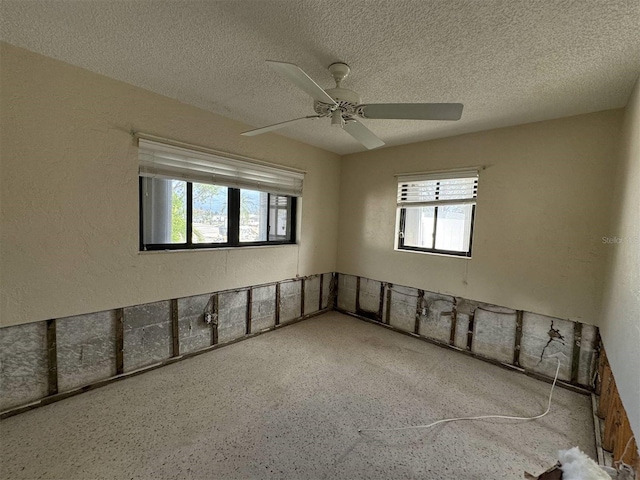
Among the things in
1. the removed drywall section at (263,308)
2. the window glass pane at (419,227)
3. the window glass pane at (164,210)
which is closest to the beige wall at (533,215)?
the window glass pane at (419,227)

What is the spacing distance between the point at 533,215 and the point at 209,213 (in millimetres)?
3277

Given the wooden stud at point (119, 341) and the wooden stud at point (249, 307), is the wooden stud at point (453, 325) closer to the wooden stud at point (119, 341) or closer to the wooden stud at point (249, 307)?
the wooden stud at point (249, 307)

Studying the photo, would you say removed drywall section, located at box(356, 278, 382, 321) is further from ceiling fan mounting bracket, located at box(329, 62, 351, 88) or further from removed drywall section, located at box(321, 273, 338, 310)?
ceiling fan mounting bracket, located at box(329, 62, 351, 88)

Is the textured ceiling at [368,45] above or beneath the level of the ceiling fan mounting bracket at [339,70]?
above

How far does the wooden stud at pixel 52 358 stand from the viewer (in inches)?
77.6

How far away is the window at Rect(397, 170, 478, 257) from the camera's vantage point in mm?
3092

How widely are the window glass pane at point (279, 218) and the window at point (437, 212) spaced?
1.51m

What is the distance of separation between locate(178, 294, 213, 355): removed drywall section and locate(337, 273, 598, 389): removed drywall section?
7.27ft

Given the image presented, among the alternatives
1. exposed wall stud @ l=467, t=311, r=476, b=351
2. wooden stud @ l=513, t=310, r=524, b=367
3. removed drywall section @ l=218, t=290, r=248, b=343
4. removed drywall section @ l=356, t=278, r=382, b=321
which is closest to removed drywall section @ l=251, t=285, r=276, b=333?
removed drywall section @ l=218, t=290, r=248, b=343

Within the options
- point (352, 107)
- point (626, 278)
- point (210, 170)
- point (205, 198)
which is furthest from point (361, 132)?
point (626, 278)

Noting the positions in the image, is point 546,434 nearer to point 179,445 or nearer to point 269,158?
point 179,445

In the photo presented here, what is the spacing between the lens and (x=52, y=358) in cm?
199

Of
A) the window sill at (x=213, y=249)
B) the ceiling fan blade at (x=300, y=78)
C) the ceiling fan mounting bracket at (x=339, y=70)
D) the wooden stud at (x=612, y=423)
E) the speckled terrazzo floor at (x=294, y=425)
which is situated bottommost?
the speckled terrazzo floor at (x=294, y=425)

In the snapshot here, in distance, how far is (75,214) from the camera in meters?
2.02
